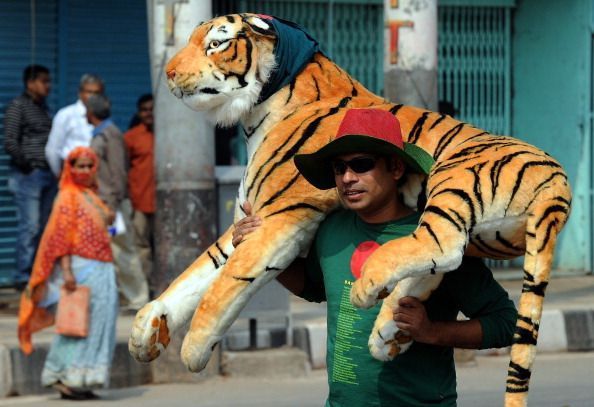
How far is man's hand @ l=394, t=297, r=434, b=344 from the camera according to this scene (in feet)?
14.0

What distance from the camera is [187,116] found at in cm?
997

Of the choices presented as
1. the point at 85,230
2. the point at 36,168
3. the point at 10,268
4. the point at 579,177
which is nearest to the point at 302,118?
the point at 85,230

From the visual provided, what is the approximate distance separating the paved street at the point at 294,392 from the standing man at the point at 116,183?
175 centimetres

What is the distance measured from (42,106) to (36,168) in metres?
0.49

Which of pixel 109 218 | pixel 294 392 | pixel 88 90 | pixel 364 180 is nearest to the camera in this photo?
pixel 364 180

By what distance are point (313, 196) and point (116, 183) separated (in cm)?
694

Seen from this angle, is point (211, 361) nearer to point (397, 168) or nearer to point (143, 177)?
point (143, 177)

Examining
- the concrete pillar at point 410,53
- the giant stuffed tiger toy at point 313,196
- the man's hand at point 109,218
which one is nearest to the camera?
the giant stuffed tiger toy at point 313,196

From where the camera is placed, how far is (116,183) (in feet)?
37.4

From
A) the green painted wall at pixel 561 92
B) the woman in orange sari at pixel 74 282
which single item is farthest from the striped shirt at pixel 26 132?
the green painted wall at pixel 561 92

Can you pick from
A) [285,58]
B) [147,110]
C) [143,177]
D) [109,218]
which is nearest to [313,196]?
[285,58]

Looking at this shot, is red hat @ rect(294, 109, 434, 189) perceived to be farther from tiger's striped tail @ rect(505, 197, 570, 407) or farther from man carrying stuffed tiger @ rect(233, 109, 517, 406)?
tiger's striped tail @ rect(505, 197, 570, 407)

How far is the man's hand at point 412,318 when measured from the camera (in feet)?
14.0

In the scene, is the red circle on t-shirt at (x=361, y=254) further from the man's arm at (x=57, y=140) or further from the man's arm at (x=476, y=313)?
the man's arm at (x=57, y=140)
